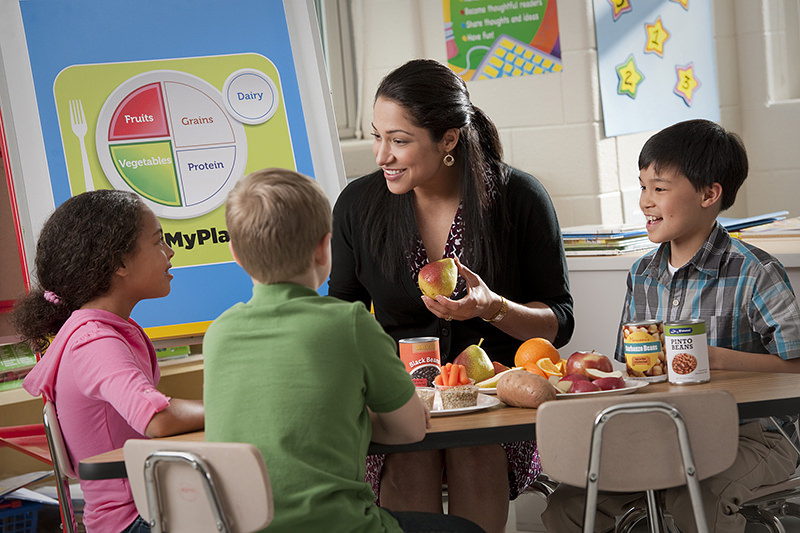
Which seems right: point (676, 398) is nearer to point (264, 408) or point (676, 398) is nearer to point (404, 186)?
point (264, 408)

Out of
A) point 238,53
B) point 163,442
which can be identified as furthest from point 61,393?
point 238,53

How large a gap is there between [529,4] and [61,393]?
224 cm

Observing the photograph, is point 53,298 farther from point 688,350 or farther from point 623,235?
point 623,235

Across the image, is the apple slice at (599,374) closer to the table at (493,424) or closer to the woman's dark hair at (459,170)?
the table at (493,424)

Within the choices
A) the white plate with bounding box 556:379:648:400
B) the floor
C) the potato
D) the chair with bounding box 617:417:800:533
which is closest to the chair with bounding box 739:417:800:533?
the chair with bounding box 617:417:800:533

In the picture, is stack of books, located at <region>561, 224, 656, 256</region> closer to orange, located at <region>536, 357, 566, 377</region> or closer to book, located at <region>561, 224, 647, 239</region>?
book, located at <region>561, 224, 647, 239</region>

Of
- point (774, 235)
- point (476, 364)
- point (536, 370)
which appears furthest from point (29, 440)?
point (774, 235)

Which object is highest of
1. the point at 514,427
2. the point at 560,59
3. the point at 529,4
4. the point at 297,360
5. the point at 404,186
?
the point at 529,4

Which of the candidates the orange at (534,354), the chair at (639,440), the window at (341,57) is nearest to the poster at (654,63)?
the window at (341,57)

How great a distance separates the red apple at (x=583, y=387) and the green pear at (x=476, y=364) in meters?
0.20

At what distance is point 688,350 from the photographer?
1.48 metres

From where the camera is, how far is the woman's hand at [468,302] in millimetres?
1719

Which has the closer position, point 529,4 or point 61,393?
point 61,393

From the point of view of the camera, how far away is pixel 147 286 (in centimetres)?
179
